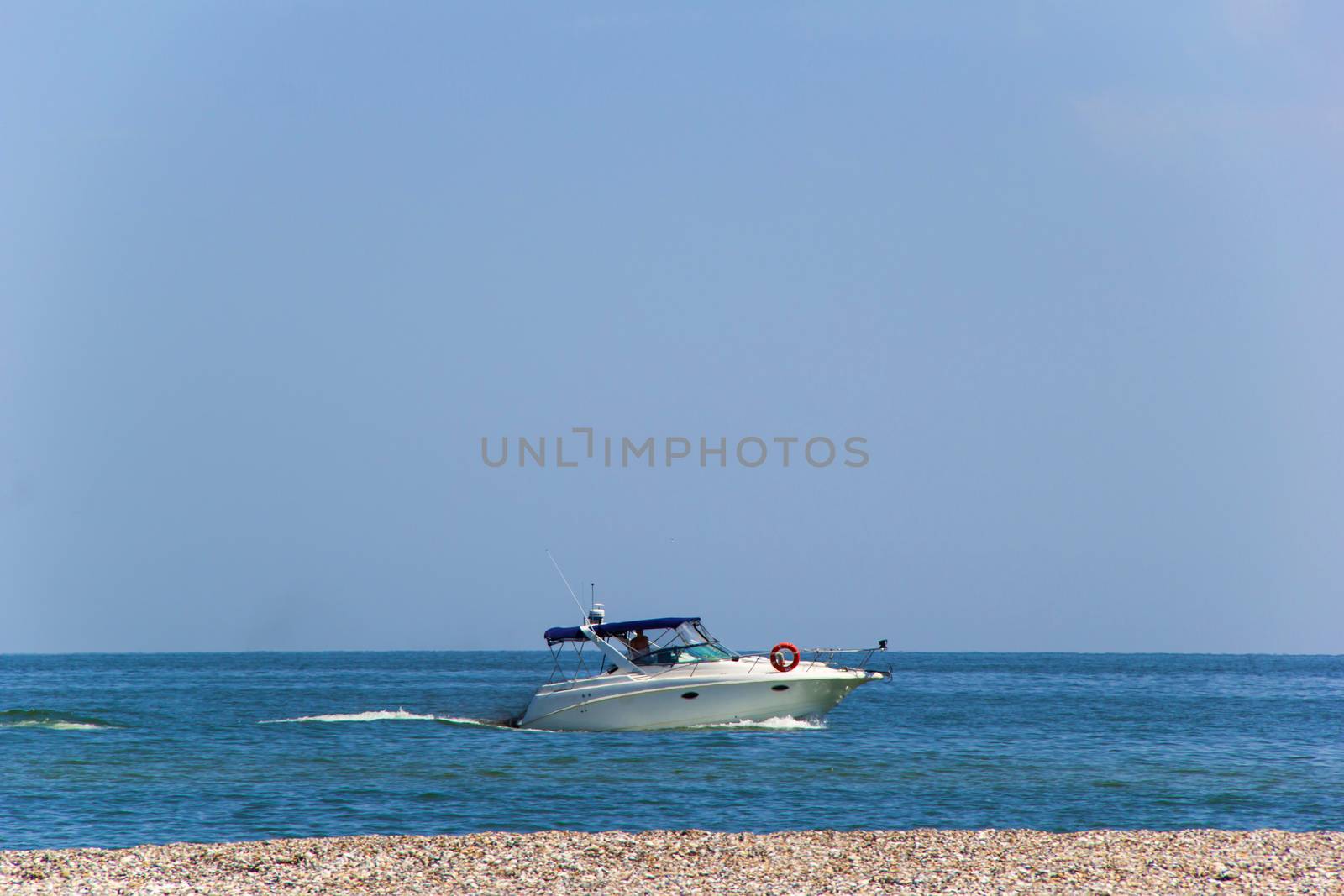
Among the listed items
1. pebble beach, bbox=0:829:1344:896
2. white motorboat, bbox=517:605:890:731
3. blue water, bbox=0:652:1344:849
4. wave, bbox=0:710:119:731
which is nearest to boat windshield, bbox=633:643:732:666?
white motorboat, bbox=517:605:890:731

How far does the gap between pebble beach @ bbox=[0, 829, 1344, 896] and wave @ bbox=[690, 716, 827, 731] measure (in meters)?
16.0

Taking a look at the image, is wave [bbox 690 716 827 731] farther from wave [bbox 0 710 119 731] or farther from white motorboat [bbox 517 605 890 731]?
wave [bbox 0 710 119 731]

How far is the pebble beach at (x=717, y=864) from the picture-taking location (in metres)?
16.2

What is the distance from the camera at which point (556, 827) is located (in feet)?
70.6

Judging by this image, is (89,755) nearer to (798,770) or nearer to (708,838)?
(798,770)

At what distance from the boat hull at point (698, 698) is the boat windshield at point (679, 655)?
2.19ft

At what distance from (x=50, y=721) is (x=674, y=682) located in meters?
24.1

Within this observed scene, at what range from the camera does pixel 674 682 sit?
118 feet

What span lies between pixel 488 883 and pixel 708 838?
388 centimetres

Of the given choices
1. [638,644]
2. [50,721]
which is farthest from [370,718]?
[638,644]

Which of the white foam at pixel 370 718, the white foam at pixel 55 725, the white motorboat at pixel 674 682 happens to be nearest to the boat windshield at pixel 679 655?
the white motorboat at pixel 674 682

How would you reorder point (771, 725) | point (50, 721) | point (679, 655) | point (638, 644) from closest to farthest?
point (771, 725), point (679, 655), point (638, 644), point (50, 721)

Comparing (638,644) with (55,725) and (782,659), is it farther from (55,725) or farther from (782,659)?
(55,725)

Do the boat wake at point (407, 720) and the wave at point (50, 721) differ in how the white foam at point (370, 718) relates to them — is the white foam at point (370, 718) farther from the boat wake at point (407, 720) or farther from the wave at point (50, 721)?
the wave at point (50, 721)
